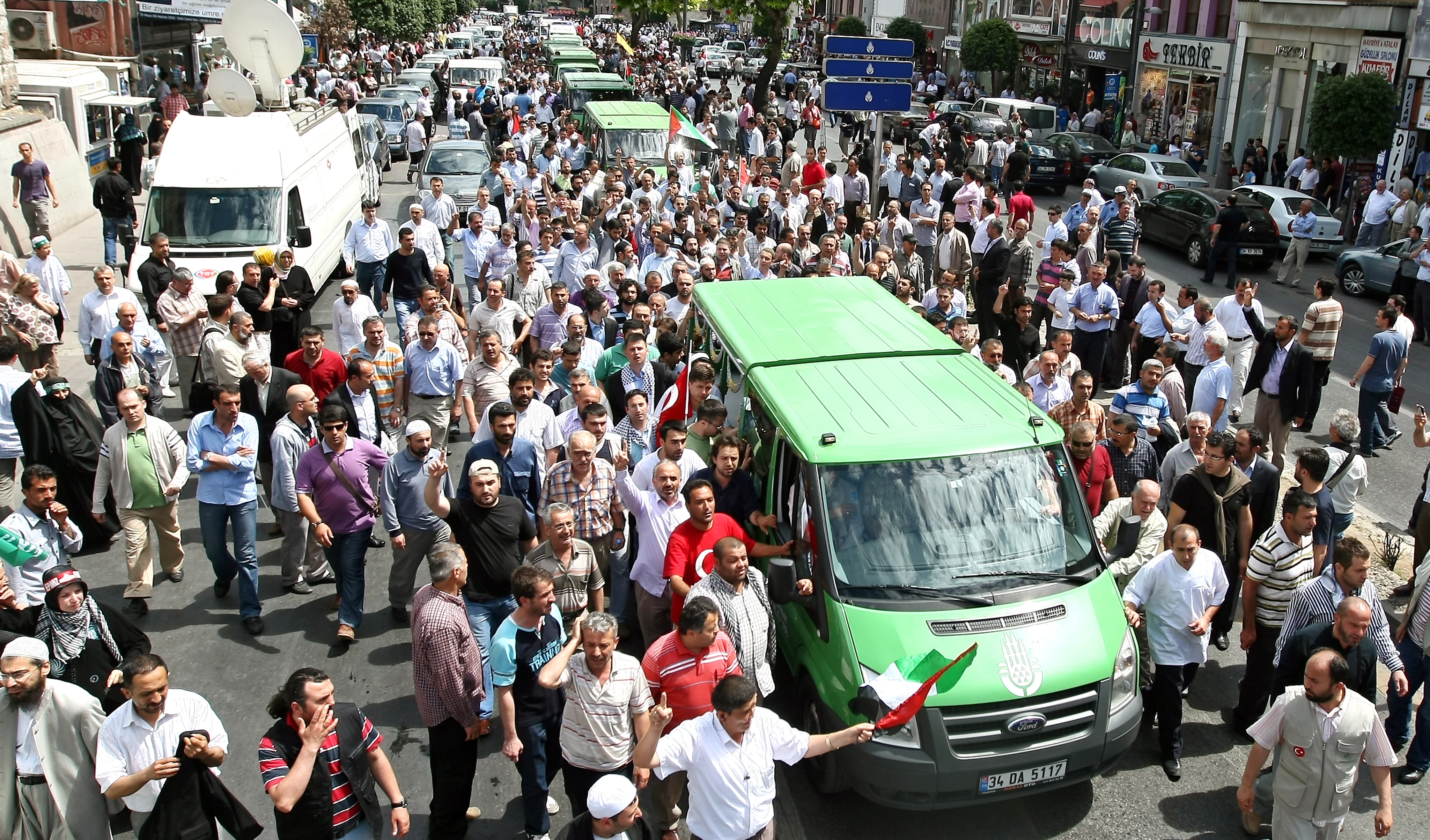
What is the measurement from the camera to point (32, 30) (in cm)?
2964

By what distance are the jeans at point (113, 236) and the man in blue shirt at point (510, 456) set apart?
42.4 feet

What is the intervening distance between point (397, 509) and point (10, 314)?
5.50m

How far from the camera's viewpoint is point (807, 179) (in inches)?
814

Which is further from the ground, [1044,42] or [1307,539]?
[1044,42]

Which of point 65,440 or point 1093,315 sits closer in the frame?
point 65,440

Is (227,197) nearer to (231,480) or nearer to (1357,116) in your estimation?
(231,480)

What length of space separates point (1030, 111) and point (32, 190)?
85.2 feet

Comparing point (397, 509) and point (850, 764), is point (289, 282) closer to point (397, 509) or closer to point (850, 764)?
point (397, 509)

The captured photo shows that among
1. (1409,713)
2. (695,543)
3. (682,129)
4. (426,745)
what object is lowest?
(426,745)

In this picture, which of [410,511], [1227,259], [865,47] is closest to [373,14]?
[865,47]

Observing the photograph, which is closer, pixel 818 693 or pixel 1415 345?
pixel 818 693

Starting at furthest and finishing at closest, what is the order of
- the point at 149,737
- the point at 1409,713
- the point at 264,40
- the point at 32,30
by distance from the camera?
the point at 32,30, the point at 264,40, the point at 1409,713, the point at 149,737

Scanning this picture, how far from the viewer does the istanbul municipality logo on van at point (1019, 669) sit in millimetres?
5801

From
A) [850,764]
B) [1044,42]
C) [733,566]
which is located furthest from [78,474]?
[1044,42]
